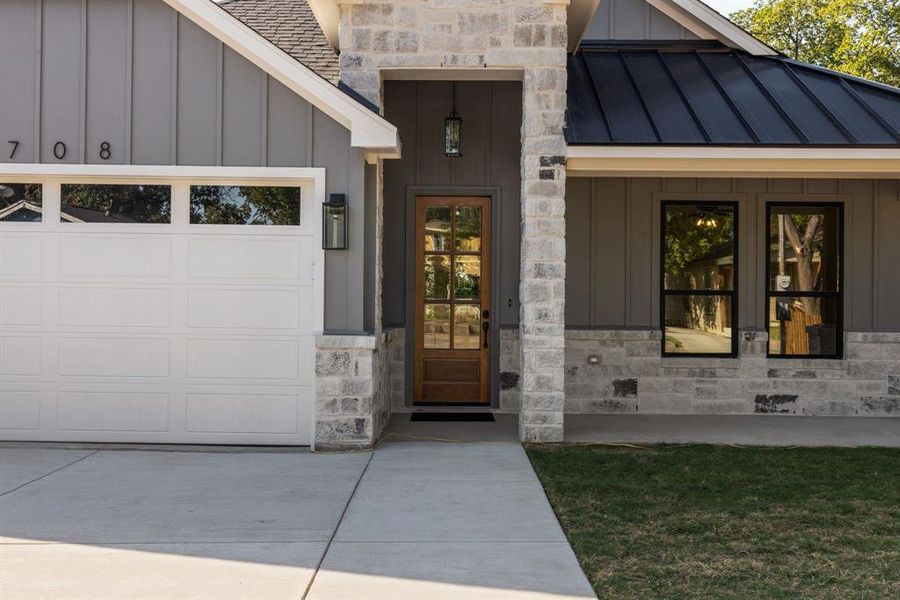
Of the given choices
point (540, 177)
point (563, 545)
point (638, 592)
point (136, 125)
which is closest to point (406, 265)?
point (540, 177)

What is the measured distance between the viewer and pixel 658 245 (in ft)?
29.9

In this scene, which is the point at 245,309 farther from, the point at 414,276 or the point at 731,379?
the point at 731,379

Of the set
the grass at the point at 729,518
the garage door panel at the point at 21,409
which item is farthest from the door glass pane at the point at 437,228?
the garage door panel at the point at 21,409

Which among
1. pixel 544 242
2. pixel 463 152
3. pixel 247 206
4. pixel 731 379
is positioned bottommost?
pixel 731 379

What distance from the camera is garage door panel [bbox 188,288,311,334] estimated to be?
7.08 meters

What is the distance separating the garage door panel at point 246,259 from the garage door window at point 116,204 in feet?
1.49

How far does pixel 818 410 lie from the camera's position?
9008mm

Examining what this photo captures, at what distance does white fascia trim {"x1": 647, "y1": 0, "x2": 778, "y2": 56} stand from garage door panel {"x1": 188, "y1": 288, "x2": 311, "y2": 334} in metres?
5.86

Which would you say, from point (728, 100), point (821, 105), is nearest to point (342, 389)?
point (728, 100)

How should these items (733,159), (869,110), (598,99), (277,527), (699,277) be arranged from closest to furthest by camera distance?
1. (277,527)
2. (733,159)
3. (869,110)
4. (598,99)
5. (699,277)

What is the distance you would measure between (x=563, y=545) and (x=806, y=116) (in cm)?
533

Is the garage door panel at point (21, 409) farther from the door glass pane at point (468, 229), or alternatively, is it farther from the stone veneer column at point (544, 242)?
the door glass pane at point (468, 229)

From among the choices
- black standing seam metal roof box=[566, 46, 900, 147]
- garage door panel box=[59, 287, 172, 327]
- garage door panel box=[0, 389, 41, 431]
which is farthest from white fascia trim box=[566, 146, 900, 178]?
garage door panel box=[0, 389, 41, 431]

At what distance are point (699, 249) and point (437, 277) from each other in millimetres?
3169
